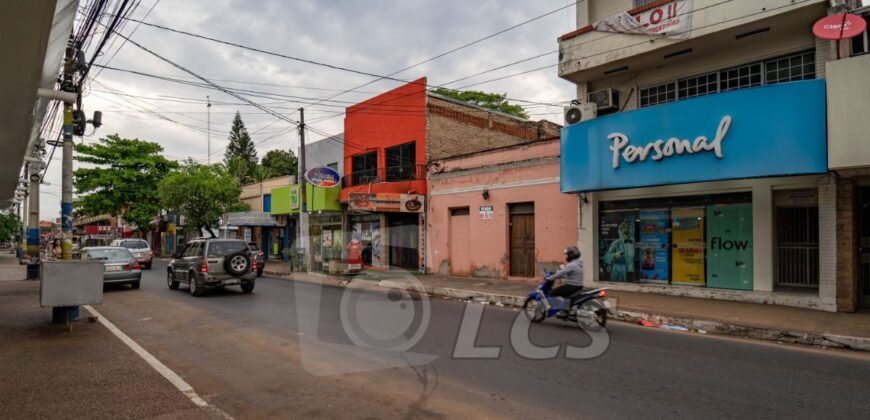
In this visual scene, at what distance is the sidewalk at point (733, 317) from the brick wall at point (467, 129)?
944 cm

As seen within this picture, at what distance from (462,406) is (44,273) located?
27.1 ft

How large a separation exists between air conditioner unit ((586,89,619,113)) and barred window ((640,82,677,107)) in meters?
0.71

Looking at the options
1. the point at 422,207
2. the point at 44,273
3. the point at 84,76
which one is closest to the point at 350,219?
the point at 422,207

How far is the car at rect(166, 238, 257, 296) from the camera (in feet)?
47.0

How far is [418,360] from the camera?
6.87 m

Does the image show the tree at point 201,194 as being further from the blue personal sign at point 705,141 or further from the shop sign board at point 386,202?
the blue personal sign at point 705,141

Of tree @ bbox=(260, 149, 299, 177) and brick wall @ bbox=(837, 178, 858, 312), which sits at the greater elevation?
tree @ bbox=(260, 149, 299, 177)

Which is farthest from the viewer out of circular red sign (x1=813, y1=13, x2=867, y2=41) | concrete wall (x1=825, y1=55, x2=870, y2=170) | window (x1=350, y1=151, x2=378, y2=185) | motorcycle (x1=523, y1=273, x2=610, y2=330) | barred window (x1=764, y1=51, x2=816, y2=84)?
window (x1=350, y1=151, x2=378, y2=185)

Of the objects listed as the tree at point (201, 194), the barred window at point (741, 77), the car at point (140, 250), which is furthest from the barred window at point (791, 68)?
the tree at point (201, 194)

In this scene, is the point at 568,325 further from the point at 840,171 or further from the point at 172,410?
the point at 172,410

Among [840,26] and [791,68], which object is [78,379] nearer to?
[840,26]

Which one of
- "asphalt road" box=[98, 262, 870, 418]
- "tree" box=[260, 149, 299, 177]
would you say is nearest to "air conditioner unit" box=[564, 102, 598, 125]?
"asphalt road" box=[98, 262, 870, 418]

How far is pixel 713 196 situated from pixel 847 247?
9.59 ft

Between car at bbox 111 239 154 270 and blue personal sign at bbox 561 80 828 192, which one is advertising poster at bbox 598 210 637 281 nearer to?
blue personal sign at bbox 561 80 828 192
